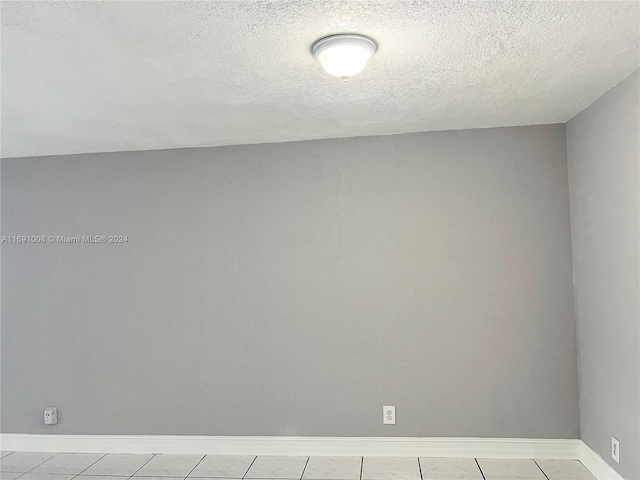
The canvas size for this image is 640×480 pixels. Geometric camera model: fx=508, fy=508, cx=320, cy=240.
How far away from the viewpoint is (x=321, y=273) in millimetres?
3588

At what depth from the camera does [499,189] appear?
344cm

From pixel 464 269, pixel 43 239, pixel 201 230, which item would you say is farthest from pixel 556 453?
pixel 43 239

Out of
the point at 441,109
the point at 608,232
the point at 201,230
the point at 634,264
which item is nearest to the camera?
the point at 634,264

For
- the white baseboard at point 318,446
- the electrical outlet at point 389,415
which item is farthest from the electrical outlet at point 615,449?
the electrical outlet at point 389,415

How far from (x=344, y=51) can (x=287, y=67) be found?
40 cm

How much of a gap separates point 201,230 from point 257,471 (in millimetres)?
1695

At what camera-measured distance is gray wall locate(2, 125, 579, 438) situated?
3.38 metres

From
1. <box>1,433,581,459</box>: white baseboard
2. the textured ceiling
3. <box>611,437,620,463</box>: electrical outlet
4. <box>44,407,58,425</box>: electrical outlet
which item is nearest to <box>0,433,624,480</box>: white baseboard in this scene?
<box>1,433,581,459</box>: white baseboard

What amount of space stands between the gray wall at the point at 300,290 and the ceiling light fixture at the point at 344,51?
1.44 m

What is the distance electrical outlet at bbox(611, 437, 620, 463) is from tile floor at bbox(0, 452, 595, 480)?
0.29 meters

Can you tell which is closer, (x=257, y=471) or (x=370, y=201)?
Answer: (x=257, y=471)

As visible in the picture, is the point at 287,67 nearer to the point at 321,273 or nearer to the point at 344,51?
the point at 344,51

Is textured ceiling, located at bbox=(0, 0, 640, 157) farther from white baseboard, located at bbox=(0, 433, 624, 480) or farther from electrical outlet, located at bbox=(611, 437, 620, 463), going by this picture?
white baseboard, located at bbox=(0, 433, 624, 480)

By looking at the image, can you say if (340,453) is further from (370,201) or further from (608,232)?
(608,232)
